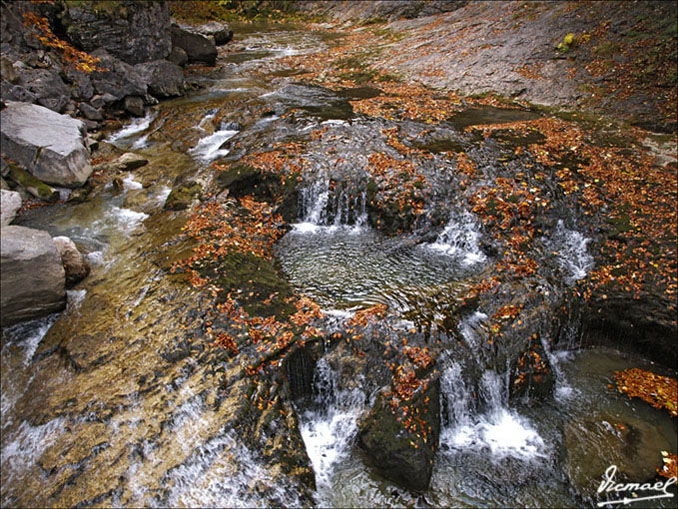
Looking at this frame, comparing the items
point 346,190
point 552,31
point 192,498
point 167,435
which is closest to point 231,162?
point 346,190

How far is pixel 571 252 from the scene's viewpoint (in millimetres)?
7738

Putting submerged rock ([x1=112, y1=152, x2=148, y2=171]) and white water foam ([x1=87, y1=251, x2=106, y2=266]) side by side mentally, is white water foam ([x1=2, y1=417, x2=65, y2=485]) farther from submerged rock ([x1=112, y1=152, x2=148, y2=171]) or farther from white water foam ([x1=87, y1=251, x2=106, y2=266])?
submerged rock ([x1=112, y1=152, x2=148, y2=171])

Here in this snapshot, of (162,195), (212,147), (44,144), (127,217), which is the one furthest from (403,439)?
(212,147)

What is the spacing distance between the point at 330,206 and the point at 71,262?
17.4 feet

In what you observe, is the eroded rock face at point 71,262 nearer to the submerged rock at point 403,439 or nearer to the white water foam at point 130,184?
the white water foam at point 130,184

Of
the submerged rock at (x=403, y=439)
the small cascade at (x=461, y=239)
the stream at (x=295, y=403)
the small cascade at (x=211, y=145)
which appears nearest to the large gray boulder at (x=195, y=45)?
the small cascade at (x=211, y=145)

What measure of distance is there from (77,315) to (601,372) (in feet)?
29.5

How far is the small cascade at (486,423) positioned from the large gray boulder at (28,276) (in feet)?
21.0

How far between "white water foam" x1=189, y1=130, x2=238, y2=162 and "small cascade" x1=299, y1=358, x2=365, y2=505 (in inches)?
302

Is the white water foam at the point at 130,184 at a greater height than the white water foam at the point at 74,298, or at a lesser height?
greater

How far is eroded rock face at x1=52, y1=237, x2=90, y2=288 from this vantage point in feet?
22.2

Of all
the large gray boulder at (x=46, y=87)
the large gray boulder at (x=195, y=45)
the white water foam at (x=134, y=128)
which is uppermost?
the large gray boulder at (x=195, y=45)

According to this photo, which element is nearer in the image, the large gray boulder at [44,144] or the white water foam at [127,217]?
the white water foam at [127,217]

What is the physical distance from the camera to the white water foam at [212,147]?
440 inches
